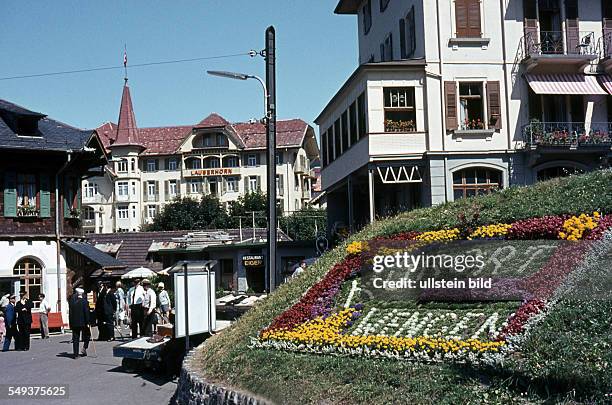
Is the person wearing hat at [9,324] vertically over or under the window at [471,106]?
under

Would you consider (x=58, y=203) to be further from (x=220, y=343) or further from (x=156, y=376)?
(x=220, y=343)

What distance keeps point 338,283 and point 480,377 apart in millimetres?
6594

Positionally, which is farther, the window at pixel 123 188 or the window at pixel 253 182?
the window at pixel 123 188

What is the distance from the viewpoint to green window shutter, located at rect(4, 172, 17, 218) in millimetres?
33438

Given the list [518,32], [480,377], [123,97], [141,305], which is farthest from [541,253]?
[123,97]

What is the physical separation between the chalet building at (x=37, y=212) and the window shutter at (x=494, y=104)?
17.2m

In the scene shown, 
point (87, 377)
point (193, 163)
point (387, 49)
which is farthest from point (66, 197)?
point (193, 163)

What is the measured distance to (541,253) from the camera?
1389 cm

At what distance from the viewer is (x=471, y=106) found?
89.8 ft

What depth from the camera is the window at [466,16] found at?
2719 cm

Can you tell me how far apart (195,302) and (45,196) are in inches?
816

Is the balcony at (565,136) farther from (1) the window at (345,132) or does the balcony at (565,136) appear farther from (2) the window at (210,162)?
(2) the window at (210,162)

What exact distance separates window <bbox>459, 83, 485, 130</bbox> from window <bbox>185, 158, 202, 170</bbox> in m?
63.5

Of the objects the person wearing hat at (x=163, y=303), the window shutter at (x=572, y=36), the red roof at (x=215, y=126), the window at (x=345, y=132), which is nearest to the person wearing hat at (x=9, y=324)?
the person wearing hat at (x=163, y=303)
